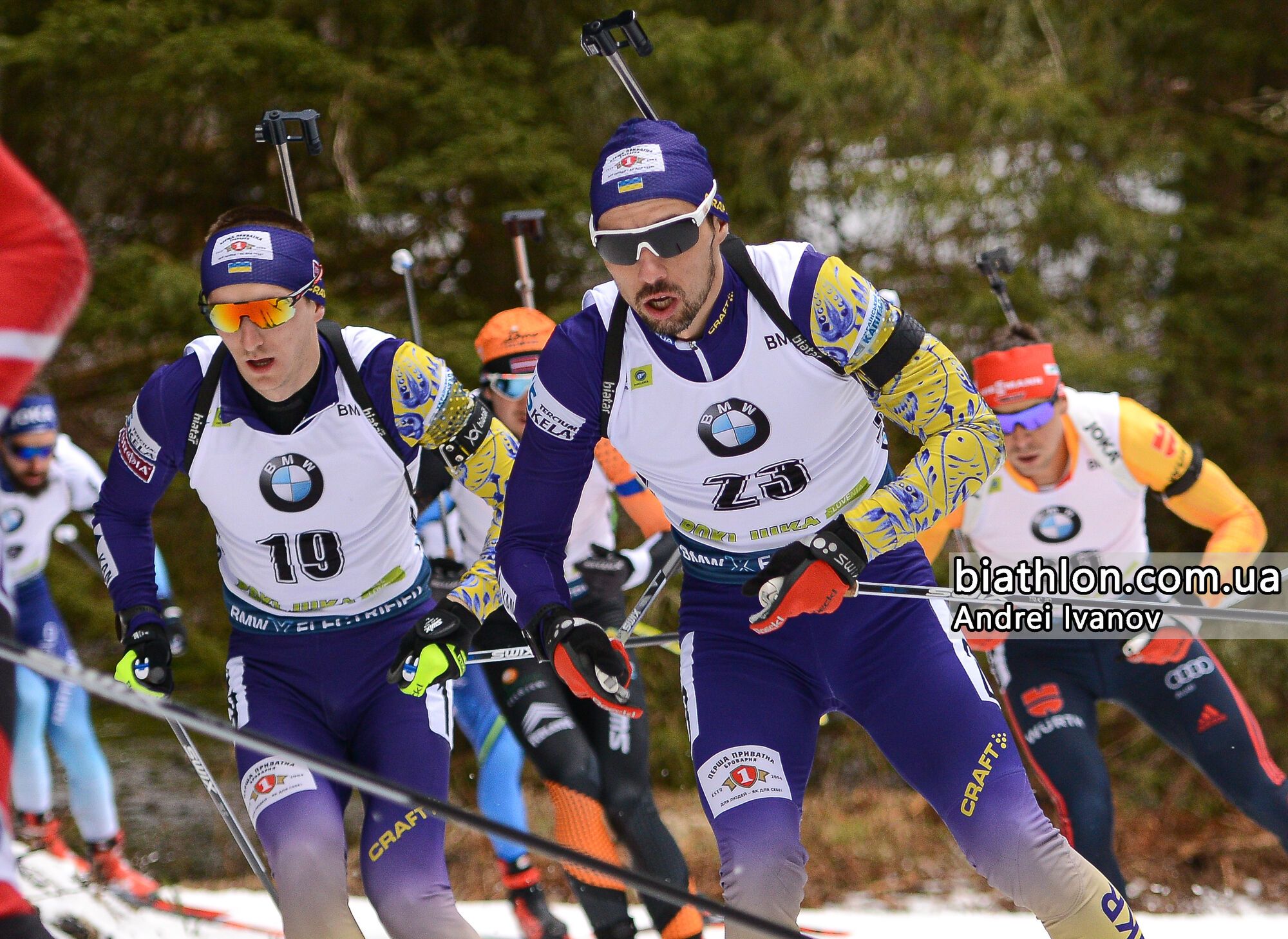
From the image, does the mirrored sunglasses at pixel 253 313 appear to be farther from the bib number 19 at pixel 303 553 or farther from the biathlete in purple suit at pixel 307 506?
the bib number 19 at pixel 303 553

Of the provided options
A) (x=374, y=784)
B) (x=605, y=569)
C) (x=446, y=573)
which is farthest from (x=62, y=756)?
(x=374, y=784)

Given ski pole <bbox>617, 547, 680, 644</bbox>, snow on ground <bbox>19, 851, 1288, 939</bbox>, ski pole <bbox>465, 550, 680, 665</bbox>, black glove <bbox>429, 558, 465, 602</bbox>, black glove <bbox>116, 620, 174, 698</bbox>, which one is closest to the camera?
black glove <bbox>116, 620, 174, 698</bbox>

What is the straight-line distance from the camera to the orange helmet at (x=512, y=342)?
493 centimetres

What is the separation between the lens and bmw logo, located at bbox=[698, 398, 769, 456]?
3041mm

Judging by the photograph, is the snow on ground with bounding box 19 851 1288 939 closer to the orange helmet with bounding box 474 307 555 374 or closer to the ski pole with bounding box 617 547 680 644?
the ski pole with bounding box 617 547 680 644

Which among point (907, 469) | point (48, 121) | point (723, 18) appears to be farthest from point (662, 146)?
point (48, 121)

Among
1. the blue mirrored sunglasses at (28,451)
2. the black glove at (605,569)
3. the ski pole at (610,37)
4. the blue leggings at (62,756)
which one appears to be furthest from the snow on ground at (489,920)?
the ski pole at (610,37)

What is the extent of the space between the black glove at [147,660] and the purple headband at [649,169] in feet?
5.36

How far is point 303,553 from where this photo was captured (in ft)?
11.1

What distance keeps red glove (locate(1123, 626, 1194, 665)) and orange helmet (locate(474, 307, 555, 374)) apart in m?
2.41

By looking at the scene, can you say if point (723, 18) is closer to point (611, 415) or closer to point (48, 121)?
point (48, 121)

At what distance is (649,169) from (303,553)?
53.4 inches

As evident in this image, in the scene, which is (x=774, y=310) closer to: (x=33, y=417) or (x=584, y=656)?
(x=584, y=656)

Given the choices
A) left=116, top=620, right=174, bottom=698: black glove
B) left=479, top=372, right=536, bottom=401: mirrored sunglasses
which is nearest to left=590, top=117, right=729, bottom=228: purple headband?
left=116, top=620, right=174, bottom=698: black glove
